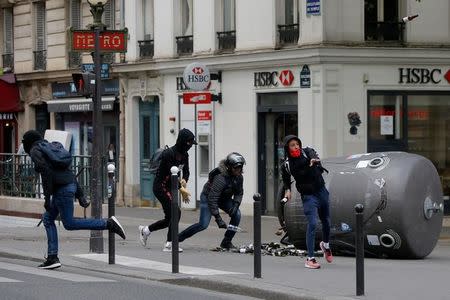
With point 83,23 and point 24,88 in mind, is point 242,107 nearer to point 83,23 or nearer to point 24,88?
point 83,23

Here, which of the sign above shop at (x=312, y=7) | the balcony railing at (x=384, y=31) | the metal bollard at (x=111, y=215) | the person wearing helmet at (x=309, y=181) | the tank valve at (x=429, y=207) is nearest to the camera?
the person wearing helmet at (x=309, y=181)

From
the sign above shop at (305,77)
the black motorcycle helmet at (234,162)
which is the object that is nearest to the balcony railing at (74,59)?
the sign above shop at (305,77)

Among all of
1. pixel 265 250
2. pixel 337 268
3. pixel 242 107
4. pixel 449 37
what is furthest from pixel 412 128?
pixel 337 268

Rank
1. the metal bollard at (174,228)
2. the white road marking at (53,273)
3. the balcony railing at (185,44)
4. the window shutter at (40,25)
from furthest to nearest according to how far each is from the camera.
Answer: the window shutter at (40,25), the balcony railing at (185,44), the metal bollard at (174,228), the white road marking at (53,273)

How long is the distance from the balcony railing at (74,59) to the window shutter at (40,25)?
1.92 metres

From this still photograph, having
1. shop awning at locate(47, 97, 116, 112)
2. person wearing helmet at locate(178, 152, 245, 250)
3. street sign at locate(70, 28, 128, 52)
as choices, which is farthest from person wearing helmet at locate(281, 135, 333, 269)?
shop awning at locate(47, 97, 116, 112)

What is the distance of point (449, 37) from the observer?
91.6 ft

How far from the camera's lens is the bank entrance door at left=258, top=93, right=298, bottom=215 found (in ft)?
95.2

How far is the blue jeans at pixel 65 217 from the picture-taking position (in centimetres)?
1622

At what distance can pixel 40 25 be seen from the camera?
38594 mm

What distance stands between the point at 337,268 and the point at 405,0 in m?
12.9

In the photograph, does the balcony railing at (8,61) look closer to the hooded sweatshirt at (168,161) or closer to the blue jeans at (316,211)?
the hooded sweatshirt at (168,161)

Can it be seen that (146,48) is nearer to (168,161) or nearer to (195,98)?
(195,98)

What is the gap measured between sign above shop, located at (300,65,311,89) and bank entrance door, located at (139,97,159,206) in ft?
22.0
